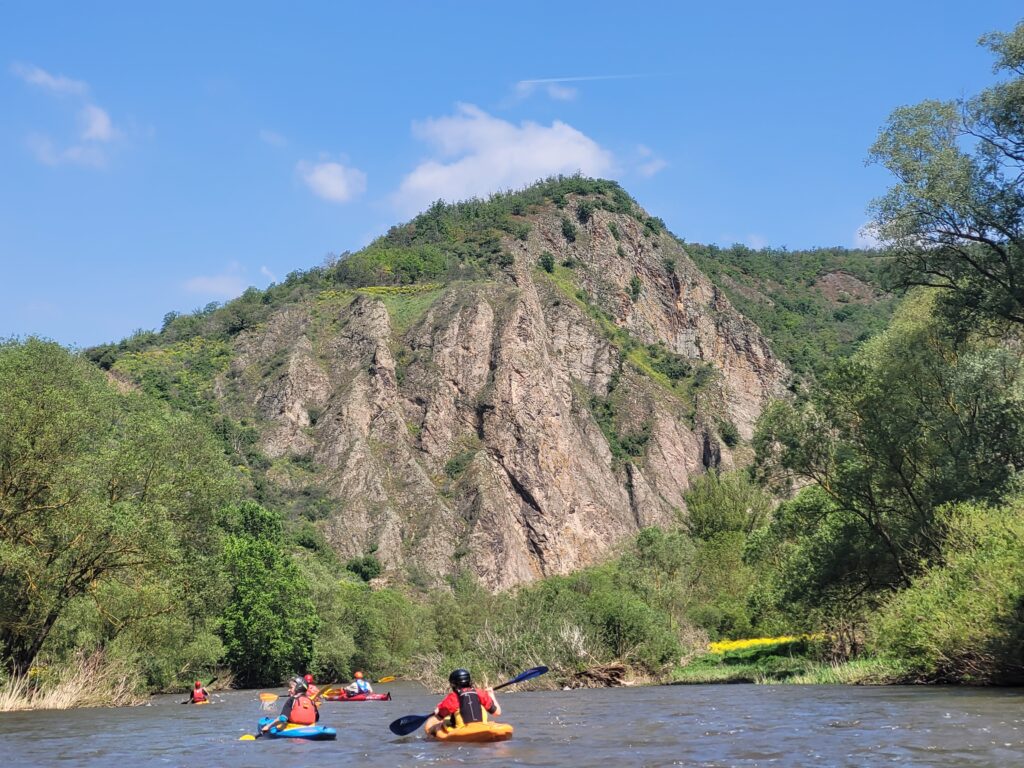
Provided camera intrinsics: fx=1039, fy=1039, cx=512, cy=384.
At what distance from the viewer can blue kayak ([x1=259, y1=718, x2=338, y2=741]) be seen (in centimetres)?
2502

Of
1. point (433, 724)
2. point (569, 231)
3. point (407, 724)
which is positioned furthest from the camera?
point (569, 231)

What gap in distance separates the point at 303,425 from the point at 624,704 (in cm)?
10349

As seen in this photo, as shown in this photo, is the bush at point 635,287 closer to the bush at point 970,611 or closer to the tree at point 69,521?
the tree at point 69,521

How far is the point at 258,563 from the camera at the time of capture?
67.2 meters

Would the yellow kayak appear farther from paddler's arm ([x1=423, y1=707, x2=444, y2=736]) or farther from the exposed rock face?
the exposed rock face

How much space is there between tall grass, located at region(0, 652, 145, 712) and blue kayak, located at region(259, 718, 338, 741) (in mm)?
14691

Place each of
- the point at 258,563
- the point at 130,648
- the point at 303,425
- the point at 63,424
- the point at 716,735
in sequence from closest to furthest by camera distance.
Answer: the point at 716,735 < the point at 63,424 < the point at 130,648 < the point at 258,563 < the point at 303,425

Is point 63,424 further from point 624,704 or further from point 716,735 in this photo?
point 716,735

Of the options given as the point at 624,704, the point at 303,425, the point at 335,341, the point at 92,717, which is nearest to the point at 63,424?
the point at 92,717

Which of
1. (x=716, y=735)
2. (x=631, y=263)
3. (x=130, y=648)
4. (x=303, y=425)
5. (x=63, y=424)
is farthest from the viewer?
(x=631, y=263)

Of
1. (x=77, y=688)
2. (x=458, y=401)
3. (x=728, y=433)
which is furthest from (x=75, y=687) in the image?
(x=728, y=433)

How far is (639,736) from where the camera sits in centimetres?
2272

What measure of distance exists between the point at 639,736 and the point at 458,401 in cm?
11608

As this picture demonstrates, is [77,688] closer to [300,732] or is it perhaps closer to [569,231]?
[300,732]
